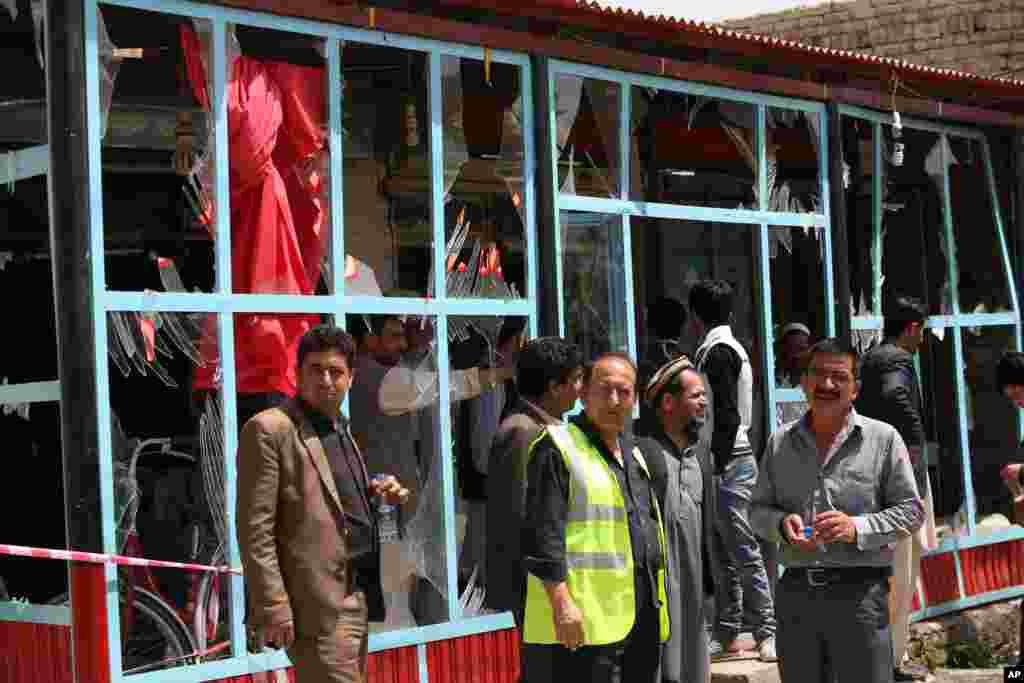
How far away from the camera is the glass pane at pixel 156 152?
6.38 meters


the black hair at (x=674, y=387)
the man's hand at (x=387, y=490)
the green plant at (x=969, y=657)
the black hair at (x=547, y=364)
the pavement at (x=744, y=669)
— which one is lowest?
the green plant at (x=969, y=657)

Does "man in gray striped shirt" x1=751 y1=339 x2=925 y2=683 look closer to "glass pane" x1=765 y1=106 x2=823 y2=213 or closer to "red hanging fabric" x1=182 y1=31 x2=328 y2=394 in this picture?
"red hanging fabric" x1=182 y1=31 x2=328 y2=394

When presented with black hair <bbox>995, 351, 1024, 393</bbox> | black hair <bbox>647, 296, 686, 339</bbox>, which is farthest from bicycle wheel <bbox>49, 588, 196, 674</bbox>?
black hair <bbox>995, 351, 1024, 393</bbox>

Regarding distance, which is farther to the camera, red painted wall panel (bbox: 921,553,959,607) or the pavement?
red painted wall panel (bbox: 921,553,959,607)

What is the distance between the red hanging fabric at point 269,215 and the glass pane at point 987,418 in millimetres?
6096

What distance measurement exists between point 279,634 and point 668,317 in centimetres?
401

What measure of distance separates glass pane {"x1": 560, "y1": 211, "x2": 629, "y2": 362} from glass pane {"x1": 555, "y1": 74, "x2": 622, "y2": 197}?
18cm

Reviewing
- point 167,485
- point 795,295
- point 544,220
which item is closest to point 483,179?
point 544,220

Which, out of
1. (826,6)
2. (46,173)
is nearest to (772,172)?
(46,173)

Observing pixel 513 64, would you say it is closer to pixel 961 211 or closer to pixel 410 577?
pixel 410 577

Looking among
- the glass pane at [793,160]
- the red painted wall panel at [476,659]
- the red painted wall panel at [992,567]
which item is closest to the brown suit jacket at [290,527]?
the red painted wall panel at [476,659]

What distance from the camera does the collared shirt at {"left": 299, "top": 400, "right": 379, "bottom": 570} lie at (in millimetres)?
5680

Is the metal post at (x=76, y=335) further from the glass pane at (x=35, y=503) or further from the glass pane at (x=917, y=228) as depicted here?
the glass pane at (x=917, y=228)

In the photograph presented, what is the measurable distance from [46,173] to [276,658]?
86.1 inches
